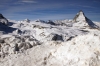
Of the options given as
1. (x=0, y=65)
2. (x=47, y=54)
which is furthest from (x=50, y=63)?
(x=0, y=65)

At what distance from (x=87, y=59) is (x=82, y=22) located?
73.5 meters

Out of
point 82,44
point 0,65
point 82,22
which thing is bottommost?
point 82,22

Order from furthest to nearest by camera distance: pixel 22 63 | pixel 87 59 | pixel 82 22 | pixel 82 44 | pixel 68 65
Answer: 1. pixel 82 22
2. pixel 22 63
3. pixel 82 44
4. pixel 68 65
5. pixel 87 59

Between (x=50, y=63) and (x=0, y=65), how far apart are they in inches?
253

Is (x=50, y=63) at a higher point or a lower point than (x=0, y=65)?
higher

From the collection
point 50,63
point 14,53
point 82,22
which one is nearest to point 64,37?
point 14,53

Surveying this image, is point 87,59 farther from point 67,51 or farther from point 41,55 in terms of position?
point 41,55

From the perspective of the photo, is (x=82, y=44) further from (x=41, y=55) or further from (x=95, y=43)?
(x=41, y=55)

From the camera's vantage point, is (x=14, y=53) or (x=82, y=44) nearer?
(x=82, y=44)

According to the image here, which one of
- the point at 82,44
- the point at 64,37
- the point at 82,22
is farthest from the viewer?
the point at 82,22

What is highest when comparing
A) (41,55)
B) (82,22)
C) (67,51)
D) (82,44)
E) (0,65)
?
(82,44)

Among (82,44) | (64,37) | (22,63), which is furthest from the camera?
(64,37)

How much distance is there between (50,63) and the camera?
14305mm

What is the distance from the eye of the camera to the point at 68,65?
41.2ft
